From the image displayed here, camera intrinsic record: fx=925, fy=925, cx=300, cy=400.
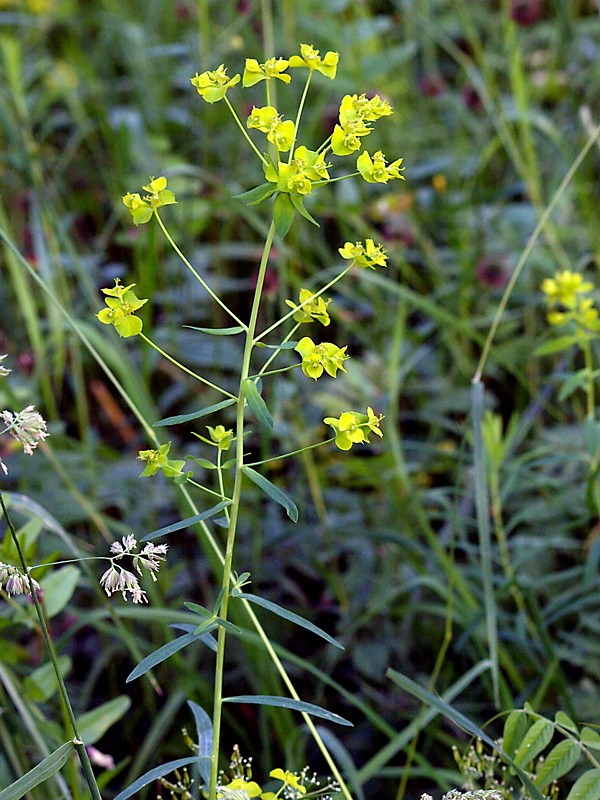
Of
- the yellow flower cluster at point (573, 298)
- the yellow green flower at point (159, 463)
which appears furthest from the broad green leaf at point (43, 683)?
the yellow flower cluster at point (573, 298)

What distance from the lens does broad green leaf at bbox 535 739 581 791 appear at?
702mm

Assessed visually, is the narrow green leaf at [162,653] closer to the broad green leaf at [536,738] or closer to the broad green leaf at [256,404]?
the broad green leaf at [256,404]

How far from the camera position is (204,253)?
6.01 feet

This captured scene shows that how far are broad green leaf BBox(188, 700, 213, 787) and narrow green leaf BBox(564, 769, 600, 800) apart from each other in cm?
27

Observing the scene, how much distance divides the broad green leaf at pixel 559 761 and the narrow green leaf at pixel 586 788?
1 centimetres

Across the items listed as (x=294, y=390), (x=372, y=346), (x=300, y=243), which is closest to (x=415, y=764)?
(x=294, y=390)

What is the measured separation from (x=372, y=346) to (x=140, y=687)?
2.23ft

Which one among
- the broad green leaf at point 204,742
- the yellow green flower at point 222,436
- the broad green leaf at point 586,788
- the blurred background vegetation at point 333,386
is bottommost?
the blurred background vegetation at point 333,386

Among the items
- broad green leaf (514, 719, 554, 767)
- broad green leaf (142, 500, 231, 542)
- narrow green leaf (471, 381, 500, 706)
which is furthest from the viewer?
narrow green leaf (471, 381, 500, 706)

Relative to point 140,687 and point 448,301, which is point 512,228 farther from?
point 140,687

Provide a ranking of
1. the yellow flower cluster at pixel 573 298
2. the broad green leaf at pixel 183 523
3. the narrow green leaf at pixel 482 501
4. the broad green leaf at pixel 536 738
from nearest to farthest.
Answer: the broad green leaf at pixel 183 523
the broad green leaf at pixel 536 738
the narrow green leaf at pixel 482 501
the yellow flower cluster at pixel 573 298

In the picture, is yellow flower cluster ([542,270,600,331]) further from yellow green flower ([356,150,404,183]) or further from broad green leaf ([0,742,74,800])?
broad green leaf ([0,742,74,800])

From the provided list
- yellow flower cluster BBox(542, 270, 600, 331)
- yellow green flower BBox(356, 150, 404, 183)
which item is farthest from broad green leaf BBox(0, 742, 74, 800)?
yellow flower cluster BBox(542, 270, 600, 331)

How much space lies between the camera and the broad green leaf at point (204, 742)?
0.68 meters
